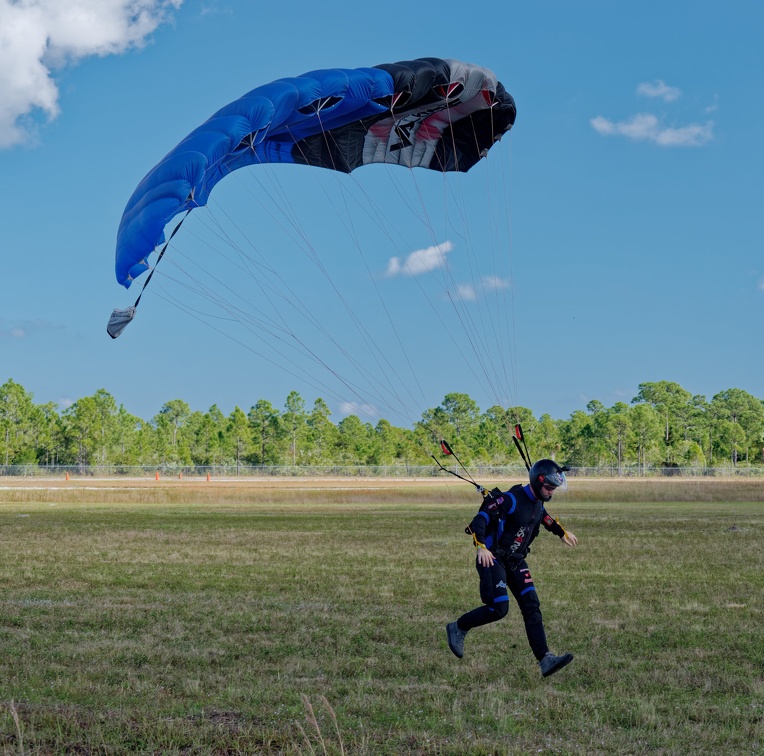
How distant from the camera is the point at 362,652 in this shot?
9320mm

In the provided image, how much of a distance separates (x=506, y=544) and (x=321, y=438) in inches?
4154

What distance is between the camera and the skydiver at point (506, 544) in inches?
345

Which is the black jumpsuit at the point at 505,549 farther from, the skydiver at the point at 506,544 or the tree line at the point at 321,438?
the tree line at the point at 321,438

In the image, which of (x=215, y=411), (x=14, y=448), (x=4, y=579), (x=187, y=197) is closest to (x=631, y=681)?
(x=187, y=197)

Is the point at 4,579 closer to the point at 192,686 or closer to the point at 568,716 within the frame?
the point at 192,686

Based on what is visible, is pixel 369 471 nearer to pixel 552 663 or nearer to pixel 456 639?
pixel 456 639

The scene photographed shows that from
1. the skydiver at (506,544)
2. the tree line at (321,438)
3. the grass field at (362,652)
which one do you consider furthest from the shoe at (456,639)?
the tree line at (321,438)

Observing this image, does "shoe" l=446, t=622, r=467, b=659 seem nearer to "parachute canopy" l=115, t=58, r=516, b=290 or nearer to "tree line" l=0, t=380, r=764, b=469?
"parachute canopy" l=115, t=58, r=516, b=290

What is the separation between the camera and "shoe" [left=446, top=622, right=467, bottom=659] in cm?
891

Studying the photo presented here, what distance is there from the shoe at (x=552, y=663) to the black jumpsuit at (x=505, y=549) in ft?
1.99

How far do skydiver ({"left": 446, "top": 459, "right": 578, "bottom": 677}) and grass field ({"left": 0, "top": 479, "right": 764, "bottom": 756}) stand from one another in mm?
490

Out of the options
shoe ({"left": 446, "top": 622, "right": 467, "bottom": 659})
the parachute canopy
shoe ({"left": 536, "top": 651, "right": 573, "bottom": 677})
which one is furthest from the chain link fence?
shoe ({"left": 536, "top": 651, "right": 573, "bottom": 677})

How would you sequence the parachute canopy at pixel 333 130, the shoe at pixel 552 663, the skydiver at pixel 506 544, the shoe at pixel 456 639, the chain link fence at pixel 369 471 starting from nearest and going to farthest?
1. the shoe at pixel 552 663
2. the skydiver at pixel 506 544
3. the shoe at pixel 456 639
4. the parachute canopy at pixel 333 130
5. the chain link fence at pixel 369 471

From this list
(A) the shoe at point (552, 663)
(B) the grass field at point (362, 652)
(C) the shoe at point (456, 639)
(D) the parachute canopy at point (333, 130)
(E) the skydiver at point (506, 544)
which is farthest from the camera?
(D) the parachute canopy at point (333, 130)
